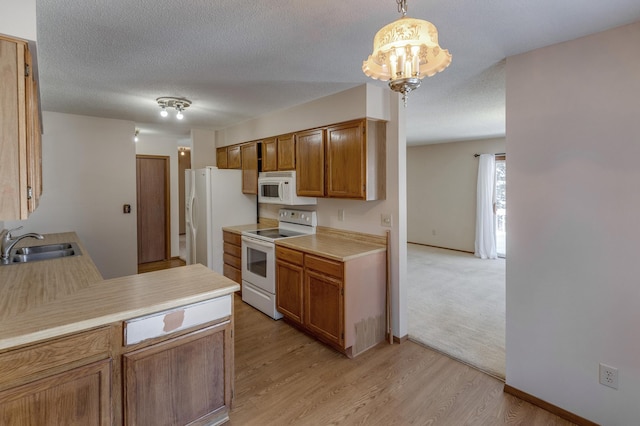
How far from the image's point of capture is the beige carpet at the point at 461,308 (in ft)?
9.45

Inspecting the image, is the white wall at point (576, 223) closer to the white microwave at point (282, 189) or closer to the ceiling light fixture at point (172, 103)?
the white microwave at point (282, 189)

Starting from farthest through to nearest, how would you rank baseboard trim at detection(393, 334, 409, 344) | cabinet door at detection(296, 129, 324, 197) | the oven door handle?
the oven door handle → cabinet door at detection(296, 129, 324, 197) → baseboard trim at detection(393, 334, 409, 344)

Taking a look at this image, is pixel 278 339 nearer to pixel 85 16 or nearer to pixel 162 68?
pixel 162 68

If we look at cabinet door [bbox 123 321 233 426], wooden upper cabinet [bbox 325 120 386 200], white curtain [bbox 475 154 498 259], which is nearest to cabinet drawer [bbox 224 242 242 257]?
wooden upper cabinet [bbox 325 120 386 200]

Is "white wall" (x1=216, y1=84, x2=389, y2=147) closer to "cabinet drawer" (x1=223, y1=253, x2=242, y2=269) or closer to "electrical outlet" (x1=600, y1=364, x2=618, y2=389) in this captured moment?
"cabinet drawer" (x1=223, y1=253, x2=242, y2=269)

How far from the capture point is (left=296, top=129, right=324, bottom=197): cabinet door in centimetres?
336

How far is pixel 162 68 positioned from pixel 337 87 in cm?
150

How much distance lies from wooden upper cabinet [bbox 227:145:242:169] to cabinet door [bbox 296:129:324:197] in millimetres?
1457

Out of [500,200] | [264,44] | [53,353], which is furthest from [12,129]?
[500,200]

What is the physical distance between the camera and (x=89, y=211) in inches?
169

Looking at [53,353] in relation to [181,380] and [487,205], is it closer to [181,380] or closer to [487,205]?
[181,380]

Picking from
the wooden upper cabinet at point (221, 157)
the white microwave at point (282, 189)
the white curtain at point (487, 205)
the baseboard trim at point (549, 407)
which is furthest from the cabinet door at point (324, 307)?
the white curtain at point (487, 205)

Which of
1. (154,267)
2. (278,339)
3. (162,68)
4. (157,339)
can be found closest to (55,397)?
(157,339)

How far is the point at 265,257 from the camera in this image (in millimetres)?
3607
